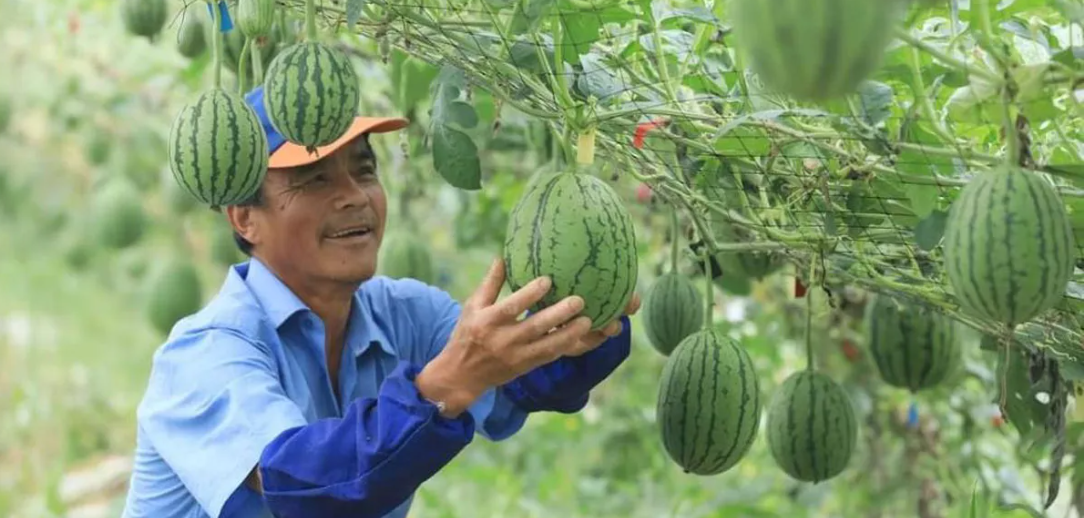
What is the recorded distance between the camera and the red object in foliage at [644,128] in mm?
2574

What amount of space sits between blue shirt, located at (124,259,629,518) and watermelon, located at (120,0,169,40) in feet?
2.62

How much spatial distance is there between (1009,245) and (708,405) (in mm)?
1159

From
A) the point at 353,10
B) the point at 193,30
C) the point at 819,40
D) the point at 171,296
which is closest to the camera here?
the point at 819,40


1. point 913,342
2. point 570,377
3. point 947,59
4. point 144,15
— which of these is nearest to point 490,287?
point 570,377

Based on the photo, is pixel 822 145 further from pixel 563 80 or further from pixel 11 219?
pixel 11 219

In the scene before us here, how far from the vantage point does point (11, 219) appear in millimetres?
10758

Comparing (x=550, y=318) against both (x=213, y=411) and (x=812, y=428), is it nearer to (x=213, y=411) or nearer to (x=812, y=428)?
(x=213, y=411)

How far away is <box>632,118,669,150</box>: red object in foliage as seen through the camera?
257 cm

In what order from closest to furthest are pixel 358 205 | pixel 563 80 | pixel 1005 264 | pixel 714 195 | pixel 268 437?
pixel 1005 264 → pixel 563 80 → pixel 268 437 → pixel 714 195 → pixel 358 205

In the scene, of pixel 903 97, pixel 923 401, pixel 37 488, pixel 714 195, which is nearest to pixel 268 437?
pixel 714 195

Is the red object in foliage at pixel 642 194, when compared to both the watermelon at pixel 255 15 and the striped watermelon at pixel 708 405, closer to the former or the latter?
the striped watermelon at pixel 708 405

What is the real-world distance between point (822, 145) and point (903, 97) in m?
0.27

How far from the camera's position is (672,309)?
11.0 ft

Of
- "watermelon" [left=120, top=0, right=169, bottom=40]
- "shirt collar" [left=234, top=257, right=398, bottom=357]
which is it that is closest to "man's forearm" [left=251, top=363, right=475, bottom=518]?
"shirt collar" [left=234, top=257, right=398, bottom=357]
